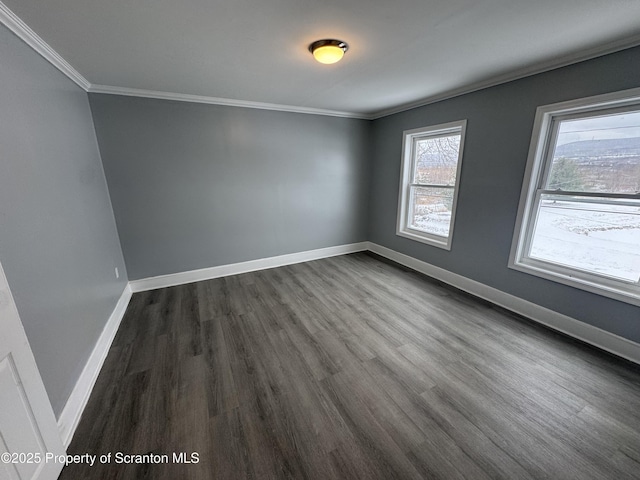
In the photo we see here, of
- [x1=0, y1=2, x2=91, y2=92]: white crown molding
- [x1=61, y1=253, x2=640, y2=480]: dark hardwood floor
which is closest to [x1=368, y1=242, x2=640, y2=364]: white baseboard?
[x1=61, y1=253, x2=640, y2=480]: dark hardwood floor

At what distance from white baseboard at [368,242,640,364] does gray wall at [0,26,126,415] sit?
12.8ft

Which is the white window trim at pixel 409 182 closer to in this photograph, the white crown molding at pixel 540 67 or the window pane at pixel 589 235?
the white crown molding at pixel 540 67

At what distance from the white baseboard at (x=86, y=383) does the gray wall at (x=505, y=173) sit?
3.88 metres

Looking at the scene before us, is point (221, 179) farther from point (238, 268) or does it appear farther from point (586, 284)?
point (586, 284)

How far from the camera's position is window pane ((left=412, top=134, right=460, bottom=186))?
11.1 ft

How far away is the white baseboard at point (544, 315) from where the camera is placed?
2078 millimetres

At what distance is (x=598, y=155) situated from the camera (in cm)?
214

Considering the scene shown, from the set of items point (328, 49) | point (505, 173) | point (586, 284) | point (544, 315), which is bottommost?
point (544, 315)

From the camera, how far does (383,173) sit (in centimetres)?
440

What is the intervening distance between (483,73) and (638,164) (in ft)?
4.84

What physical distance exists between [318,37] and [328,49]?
0.33 ft

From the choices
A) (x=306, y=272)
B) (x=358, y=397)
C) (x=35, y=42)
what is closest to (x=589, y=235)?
(x=358, y=397)

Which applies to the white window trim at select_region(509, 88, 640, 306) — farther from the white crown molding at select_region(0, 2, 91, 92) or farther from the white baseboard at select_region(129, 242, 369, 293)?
the white crown molding at select_region(0, 2, 91, 92)

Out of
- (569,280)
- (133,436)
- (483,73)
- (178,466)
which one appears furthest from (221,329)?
(483,73)
